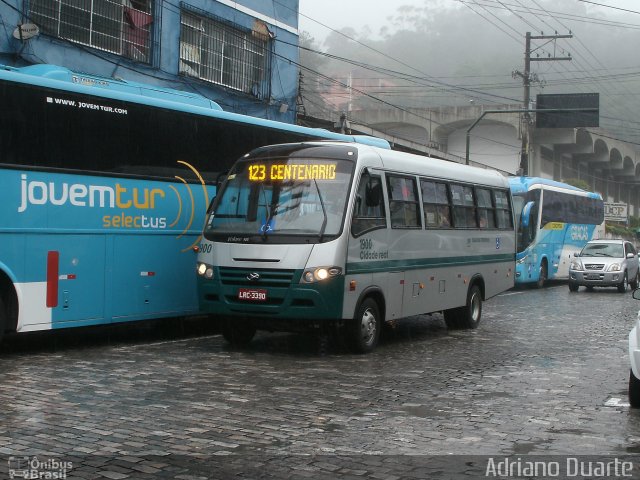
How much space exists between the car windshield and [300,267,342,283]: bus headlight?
20299 mm

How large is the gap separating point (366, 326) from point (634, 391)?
4320 mm

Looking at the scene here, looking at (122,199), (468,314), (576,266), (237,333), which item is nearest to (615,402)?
(237,333)

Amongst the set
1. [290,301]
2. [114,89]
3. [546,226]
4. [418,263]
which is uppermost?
[114,89]

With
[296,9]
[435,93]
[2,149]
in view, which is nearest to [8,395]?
[2,149]

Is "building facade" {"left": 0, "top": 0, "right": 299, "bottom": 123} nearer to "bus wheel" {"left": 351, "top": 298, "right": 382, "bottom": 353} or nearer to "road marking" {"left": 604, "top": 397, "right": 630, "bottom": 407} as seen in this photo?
"bus wheel" {"left": 351, "top": 298, "right": 382, "bottom": 353}

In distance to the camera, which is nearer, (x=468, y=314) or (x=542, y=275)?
(x=468, y=314)

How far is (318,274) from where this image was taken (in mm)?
11297

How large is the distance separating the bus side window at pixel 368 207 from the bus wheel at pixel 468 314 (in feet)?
12.5

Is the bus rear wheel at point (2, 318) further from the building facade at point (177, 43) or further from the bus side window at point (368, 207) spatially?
the building facade at point (177, 43)

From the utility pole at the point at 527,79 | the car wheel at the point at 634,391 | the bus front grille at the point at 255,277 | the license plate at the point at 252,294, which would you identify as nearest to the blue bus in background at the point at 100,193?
the bus front grille at the point at 255,277

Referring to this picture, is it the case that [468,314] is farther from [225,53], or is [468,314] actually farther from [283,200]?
[225,53]

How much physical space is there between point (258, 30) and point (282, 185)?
14.5 meters

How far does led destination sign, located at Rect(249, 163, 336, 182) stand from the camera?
11.9 m

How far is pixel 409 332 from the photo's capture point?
1543 cm
